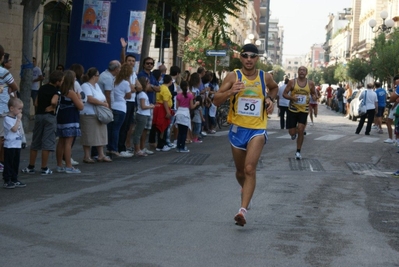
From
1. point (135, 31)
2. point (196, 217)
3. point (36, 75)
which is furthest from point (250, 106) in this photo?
point (36, 75)

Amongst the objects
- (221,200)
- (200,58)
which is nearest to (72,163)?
(221,200)

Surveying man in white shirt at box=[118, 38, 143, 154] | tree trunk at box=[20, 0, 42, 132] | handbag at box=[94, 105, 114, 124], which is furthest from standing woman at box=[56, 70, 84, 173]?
tree trunk at box=[20, 0, 42, 132]

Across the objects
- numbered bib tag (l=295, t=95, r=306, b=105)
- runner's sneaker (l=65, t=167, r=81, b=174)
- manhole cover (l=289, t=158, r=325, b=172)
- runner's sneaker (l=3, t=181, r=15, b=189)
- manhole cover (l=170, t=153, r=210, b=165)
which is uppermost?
numbered bib tag (l=295, t=95, r=306, b=105)

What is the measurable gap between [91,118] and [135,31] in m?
5.26

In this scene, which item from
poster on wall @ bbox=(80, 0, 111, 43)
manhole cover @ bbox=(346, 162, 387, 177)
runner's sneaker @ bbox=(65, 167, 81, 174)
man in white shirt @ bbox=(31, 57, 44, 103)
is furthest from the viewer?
man in white shirt @ bbox=(31, 57, 44, 103)

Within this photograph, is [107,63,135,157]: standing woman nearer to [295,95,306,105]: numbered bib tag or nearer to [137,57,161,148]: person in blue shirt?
[137,57,161,148]: person in blue shirt

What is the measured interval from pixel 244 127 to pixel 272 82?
0.60 metres

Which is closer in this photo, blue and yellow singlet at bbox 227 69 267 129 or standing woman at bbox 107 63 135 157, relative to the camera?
blue and yellow singlet at bbox 227 69 267 129

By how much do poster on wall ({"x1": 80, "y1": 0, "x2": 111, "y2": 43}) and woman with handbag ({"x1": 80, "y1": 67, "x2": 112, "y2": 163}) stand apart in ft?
14.0

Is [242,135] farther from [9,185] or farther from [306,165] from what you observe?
[306,165]

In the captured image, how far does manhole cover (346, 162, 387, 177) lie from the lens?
14.9 metres

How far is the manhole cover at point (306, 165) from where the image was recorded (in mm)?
15048

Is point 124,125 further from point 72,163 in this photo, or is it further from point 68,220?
point 68,220

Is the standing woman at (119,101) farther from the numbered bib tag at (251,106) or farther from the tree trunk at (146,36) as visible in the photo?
the tree trunk at (146,36)
